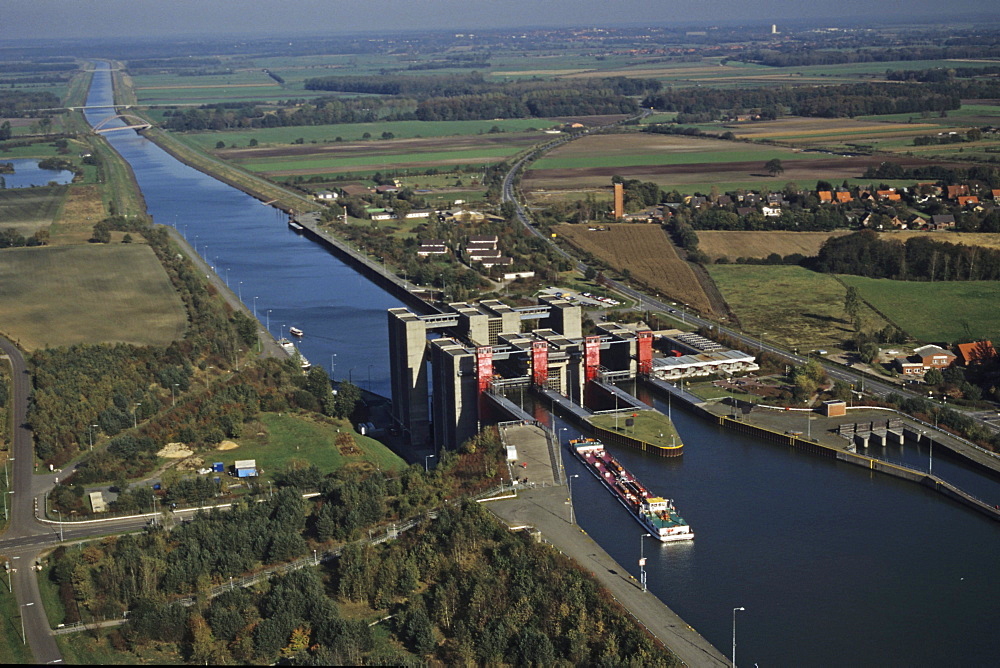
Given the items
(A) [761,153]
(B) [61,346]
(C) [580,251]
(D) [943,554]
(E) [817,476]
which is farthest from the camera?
(A) [761,153]

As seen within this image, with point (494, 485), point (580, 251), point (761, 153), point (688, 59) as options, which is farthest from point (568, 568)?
point (688, 59)

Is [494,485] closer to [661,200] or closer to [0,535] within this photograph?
[0,535]

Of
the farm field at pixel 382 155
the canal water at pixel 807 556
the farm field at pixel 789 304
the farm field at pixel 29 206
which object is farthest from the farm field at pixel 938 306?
the farm field at pixel 382 155

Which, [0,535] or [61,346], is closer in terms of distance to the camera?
[0,535]

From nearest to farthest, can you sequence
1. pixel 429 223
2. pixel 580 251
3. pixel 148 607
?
1. pixel 148 607
2. pixel 580 251
3. pixel 429 223

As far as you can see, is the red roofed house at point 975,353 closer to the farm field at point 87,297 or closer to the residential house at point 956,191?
the farm field at point 87,297

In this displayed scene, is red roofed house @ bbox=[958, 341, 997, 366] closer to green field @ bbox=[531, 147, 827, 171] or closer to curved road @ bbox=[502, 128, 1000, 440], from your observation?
curved road @ bbox=[502, 128, 1000, 440]

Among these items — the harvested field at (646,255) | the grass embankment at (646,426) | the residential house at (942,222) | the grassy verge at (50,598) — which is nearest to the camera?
the grassy verge at (50,598)
